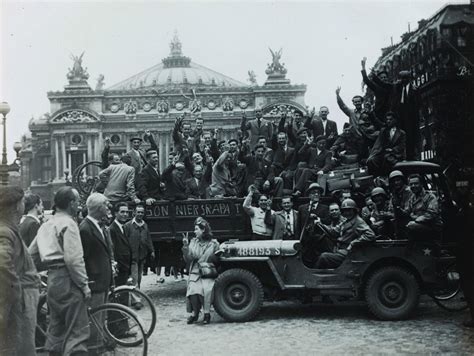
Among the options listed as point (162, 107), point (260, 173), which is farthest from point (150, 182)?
point (162, 107)

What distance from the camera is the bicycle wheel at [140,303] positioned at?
720 centimetres

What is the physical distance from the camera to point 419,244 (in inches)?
340

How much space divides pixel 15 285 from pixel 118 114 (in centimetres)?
6520

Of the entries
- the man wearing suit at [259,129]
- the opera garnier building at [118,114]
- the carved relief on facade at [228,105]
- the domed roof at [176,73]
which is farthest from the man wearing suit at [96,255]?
the domed roof at [176,73]

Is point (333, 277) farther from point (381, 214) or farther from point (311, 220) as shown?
point (381, 214)

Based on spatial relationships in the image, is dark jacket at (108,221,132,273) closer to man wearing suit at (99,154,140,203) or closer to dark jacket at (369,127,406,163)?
man wearing suit at (99,154,140,203)

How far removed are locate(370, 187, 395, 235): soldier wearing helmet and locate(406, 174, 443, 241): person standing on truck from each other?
1.21 feet

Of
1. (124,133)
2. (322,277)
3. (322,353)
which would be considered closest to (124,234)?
(322,277)

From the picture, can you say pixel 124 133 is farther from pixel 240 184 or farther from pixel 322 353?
pixel 322 353

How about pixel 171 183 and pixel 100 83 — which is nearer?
pixel 171 183

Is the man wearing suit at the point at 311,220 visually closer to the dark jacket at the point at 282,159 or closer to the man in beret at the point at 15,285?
the dark jacket at the point at 282,159

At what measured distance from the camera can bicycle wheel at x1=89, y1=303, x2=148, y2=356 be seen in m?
6.25

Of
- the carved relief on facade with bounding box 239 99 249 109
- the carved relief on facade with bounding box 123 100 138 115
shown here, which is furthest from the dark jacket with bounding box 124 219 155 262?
the carved relief on facade with bounding box 123 100 138 115

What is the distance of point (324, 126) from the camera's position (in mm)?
14047
